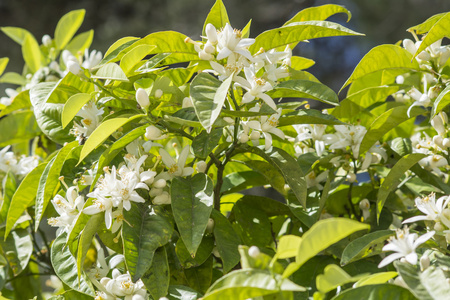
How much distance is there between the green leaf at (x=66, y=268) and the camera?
3.44ft

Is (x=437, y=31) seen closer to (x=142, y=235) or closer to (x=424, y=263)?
(x=424, y=263)

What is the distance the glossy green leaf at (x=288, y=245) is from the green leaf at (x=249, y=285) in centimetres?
3

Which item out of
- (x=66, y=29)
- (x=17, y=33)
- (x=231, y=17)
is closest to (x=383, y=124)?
(x=66, y=29)

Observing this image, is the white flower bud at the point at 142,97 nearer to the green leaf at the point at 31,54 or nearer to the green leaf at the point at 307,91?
the green leaf at the point at 307,91

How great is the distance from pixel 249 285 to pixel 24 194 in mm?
698

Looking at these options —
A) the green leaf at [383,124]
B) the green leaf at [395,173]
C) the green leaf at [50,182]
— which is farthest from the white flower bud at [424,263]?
the green leaf at [50,182]

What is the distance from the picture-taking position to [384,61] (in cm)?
120

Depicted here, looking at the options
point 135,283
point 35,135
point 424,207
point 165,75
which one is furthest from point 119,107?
point 424,207

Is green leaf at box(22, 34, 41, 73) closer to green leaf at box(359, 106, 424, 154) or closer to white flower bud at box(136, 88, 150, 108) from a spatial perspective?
white flower bud at box(136, 88, 150, 108)

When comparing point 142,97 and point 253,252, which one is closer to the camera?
point 253,252

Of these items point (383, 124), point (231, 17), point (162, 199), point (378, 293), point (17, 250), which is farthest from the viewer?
point (231, 17)

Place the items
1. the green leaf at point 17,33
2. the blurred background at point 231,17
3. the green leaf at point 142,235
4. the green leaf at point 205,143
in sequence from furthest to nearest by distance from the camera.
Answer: the blurred background at point 231,17, the green leaf at point 17,33, the green leaf at point 205,143, the green leaf at point 142,235

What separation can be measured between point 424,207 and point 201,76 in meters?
0.49

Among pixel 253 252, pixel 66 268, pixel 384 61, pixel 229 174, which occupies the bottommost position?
pixel 66 268
